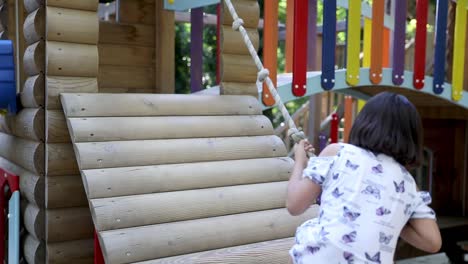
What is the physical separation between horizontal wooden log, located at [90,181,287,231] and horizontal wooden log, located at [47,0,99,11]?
113 cm

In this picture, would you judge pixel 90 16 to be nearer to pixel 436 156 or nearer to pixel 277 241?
pixel 277 241

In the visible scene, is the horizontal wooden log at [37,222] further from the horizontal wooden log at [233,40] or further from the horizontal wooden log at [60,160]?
the horizontal wooden log at [233,40]

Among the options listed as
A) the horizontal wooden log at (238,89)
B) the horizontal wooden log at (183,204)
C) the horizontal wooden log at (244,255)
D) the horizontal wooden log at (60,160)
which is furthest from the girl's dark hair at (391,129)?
the horizontal wooden log at (238,89)

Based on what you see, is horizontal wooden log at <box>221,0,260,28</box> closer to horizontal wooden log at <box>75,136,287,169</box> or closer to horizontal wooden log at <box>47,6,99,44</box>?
horizontal wooden log at <box>75,136,287,169</box>

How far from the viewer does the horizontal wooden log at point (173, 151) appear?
8.93 feet

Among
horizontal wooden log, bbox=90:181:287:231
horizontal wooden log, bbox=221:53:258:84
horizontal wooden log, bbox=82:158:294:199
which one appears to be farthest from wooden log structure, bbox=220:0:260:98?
horizontal wooden log, bbox=90:181:287:231

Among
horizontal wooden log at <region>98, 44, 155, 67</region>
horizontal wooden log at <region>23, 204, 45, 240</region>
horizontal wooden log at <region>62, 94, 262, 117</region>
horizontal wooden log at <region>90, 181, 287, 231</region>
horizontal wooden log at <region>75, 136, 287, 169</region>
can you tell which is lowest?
horizontal wooden log at <region>23, 204, 45, 240</region>

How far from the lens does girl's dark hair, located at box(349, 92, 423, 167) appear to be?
5.79 ft

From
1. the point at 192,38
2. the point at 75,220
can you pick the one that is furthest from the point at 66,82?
the point at 192,38

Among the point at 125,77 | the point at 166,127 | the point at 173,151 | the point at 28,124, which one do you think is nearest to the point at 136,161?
the point at 173,151

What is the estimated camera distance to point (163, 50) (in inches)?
199

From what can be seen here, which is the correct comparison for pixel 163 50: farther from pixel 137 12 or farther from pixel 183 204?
pixel 183 204

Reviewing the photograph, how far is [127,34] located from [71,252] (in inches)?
101

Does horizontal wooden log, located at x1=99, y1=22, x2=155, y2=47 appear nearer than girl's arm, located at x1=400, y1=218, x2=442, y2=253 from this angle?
No
